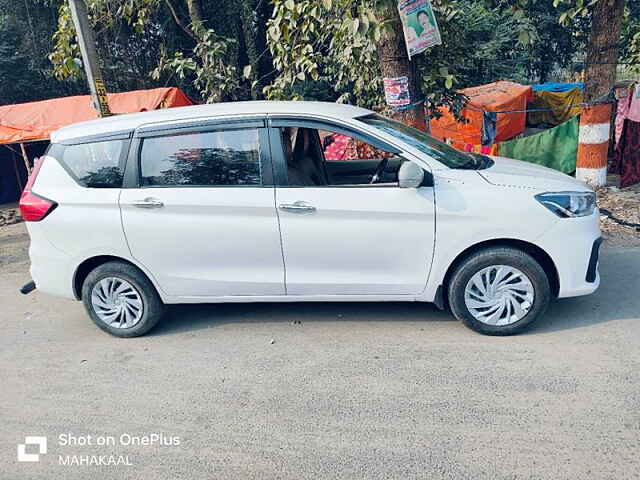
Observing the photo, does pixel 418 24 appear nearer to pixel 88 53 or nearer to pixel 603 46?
pixel 603 46

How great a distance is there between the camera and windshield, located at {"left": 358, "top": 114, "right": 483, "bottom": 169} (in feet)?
13.4

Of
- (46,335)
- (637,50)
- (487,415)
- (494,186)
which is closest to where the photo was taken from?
(487,415)

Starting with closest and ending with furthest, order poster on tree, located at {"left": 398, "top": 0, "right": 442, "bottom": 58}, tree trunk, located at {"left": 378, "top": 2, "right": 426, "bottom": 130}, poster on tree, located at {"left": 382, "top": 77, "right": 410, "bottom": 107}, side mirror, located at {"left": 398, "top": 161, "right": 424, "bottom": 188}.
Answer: side mirror, located at {"left": 398, "top": 161, "right": 424, "bottom": 188}
poster on tree, located at {"left": 398, "top": 0, "right": 442, "bottom": 58}
tree trunk, located at {"left": 378, "top": 2, "right": 426, "bottom": 130}
poster on tree, located at {"left": 382, "top": 77, "right": 410, "bottom": 107}

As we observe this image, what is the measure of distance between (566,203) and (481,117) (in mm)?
8663

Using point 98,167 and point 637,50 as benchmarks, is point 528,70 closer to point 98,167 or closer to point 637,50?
point 637,50

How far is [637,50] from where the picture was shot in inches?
322

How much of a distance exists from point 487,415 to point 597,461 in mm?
611

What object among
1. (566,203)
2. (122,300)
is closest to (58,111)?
(122,300)

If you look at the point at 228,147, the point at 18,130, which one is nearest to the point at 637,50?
the point at 228,147

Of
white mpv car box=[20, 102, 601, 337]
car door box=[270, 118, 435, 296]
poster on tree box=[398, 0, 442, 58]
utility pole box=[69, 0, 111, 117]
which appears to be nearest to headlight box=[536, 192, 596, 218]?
white mpv car box=[20, 102, 601, 337]

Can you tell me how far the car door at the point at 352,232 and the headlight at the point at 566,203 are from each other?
0.83 m

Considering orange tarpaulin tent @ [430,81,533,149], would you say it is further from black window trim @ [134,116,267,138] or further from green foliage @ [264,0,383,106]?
black window trim @ [134,116,267,138]

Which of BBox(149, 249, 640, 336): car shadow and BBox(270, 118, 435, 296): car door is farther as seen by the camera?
BBox(149, 249, 640, 336): car shadow

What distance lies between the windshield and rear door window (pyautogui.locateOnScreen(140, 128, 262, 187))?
0.94 m
